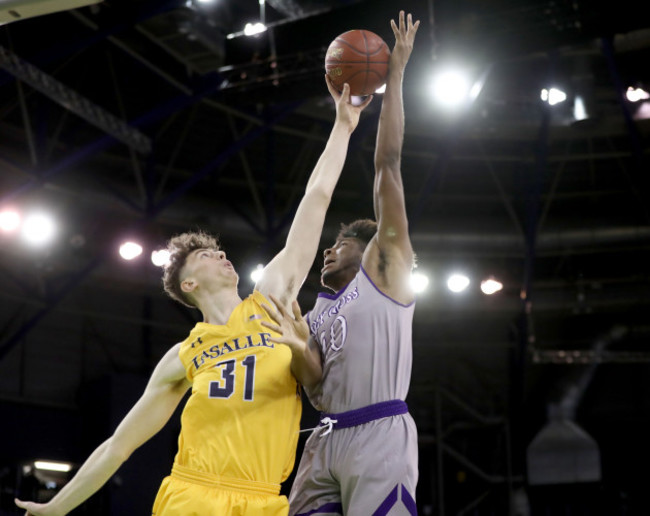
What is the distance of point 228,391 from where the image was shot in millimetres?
4332

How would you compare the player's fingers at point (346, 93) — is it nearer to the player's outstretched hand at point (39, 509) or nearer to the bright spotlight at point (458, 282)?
the player's outstretched hand at point (39, 509)

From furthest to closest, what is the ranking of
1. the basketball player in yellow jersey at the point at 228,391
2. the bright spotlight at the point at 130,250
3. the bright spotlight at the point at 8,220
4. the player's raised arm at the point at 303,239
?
the bright spotlight at the point at 130,250, the bright spotlight at the point at 8,220, the player's raised arm at the point at 303,239, the basketball player in yellow jersey at the point at 228,391

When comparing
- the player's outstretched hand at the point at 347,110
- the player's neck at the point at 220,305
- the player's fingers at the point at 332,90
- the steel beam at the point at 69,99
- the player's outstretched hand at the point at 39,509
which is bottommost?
the player's outstretched hand at the point at 39,509

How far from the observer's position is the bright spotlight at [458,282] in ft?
57.9

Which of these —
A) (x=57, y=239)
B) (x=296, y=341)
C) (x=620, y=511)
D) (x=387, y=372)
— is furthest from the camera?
(x=620, y=511)

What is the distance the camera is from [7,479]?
1469cm

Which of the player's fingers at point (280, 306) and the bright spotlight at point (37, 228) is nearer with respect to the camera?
the player's fingers at point (280, 306)

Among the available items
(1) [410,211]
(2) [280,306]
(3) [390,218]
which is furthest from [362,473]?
(1) [410,211]

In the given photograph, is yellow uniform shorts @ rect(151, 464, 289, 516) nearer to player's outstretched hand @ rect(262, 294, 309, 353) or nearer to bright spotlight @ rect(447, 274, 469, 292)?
player's outstretched hand @ rect(262, 294, 309, 353)

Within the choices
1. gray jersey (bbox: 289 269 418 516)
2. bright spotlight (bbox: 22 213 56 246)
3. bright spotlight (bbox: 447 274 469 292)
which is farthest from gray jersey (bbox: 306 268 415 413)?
bright spotlight (bbox: 447 274 469 292)

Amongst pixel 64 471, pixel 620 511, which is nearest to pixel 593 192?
pixel 620 511

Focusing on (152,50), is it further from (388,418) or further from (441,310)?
(388,418)

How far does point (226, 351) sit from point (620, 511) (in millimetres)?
16961

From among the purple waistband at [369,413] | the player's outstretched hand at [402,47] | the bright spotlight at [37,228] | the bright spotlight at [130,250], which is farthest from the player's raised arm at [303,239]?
the bright spotlight at [130,250]
